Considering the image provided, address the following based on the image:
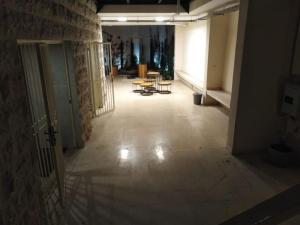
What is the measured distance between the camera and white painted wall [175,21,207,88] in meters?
8.32

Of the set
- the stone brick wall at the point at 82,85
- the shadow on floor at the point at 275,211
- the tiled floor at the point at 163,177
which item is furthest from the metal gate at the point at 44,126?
the shadow on floor at the point at 275,211

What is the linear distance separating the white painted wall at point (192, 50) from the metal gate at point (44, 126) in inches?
223

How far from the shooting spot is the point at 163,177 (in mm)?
3457

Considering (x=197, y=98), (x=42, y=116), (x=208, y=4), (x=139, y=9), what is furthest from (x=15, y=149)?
(x=139, y=9)

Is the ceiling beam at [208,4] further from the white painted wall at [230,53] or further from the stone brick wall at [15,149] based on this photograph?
the stone brick wall at [15,149]

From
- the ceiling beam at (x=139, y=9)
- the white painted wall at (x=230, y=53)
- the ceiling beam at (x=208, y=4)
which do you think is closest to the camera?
the ceiling beam at (x=208, y=4)

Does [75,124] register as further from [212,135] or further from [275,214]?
[275,214]

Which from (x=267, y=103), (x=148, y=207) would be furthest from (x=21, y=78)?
(x=267, y=103)

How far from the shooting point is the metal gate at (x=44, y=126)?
2.49m

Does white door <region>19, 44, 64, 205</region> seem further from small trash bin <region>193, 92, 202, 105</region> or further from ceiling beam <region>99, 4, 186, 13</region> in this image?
small trash bin <region>193, 92, 202, 105</region>

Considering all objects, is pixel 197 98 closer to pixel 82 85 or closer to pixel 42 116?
pixel 82 85

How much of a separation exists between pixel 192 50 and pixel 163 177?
7774mm

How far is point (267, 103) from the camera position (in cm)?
390

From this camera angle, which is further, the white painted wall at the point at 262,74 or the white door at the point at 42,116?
the white painted wall at the point at 262,74
